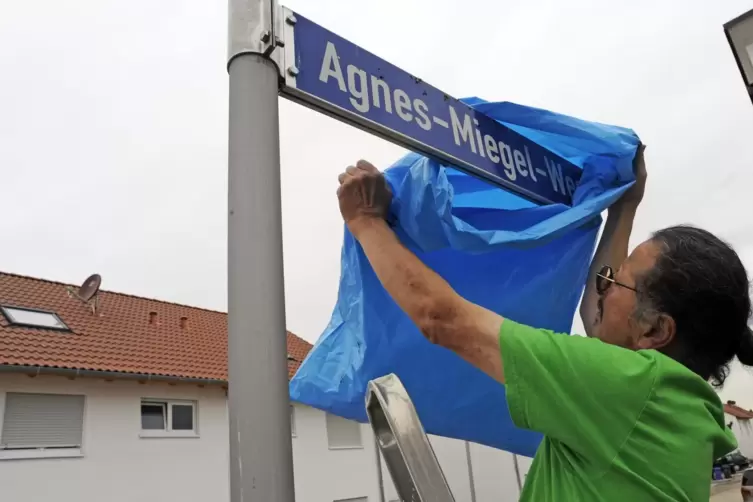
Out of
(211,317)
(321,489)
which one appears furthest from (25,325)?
(321,489)

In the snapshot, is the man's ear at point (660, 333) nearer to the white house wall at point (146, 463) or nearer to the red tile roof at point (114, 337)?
the white house wall at point (146, 463)

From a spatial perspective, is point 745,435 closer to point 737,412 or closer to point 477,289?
point 737,412

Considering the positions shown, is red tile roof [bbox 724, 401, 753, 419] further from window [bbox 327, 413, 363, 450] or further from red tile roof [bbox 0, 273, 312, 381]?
red tile roof [bbox 0, 273, 312, 381]

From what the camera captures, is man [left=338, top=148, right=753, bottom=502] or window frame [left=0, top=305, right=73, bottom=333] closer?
man [left=338, top=148, right=753, bottom=502]

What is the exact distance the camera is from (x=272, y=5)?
1.39 m

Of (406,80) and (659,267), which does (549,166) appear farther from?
(659,267)

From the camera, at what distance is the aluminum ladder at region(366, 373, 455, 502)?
1.11m

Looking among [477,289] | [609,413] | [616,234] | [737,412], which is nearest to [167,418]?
[477,289]

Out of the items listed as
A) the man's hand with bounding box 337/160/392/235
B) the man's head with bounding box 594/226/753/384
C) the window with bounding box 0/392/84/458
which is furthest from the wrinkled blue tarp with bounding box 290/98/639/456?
the window with bounding box 0/392/84/458

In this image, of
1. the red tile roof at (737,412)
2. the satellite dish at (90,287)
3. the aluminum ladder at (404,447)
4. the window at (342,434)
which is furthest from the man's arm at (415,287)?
the red tile roof at (737,412)

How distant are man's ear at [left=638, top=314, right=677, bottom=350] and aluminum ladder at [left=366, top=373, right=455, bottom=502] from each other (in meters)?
0.56

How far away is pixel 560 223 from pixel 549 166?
1.24 ft

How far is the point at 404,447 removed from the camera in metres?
1.16

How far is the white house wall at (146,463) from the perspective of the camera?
896 centimetres
